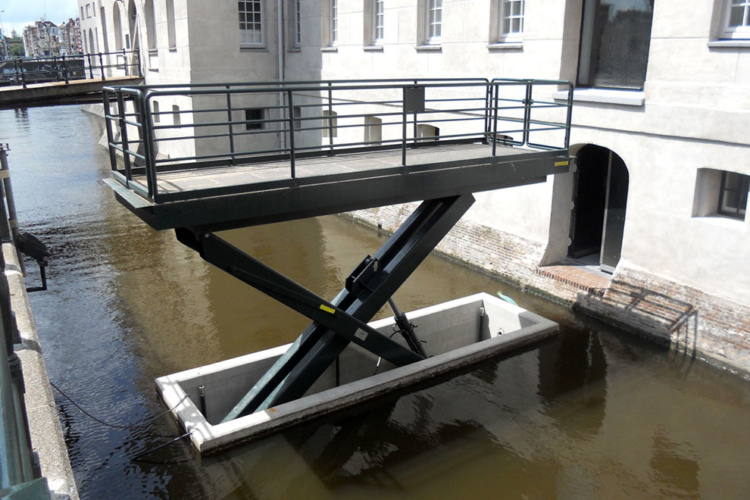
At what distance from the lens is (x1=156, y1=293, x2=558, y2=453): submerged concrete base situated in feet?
23.5

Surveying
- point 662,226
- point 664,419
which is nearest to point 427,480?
point 664,419

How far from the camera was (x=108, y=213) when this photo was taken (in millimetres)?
17859

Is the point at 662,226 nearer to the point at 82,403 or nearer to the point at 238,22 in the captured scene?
the point at 82,403

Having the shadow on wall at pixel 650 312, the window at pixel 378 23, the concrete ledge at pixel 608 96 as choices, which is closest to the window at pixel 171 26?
the window at pixel 378 23

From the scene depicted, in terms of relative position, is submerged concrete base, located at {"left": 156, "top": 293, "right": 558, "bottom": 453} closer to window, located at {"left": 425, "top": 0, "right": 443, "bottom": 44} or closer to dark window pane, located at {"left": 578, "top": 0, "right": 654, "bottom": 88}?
dark window pane, located at {"left": 578, "top": 0, "right": 654, "bottom": 88}

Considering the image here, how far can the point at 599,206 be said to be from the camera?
12305mm

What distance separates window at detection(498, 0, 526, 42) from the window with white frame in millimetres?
4049

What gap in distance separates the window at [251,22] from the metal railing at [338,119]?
6.09ft

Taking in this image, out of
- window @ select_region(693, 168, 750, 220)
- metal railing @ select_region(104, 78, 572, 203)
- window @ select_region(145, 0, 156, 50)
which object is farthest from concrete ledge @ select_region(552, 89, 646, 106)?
window @ select_region(145, 0, 156, 50)

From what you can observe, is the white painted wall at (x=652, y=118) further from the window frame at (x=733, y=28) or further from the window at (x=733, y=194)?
the window at (x=733, y=194)

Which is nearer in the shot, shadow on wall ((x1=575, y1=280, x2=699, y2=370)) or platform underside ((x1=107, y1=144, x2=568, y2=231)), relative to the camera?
platform underside ((x1=107, y1=144, x2=568, y2=231))

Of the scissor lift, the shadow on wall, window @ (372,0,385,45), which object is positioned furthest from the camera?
window @ (372,0,385,45)

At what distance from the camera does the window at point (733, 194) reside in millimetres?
9086

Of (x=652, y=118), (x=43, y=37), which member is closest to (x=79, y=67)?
(x=652, y=118)
